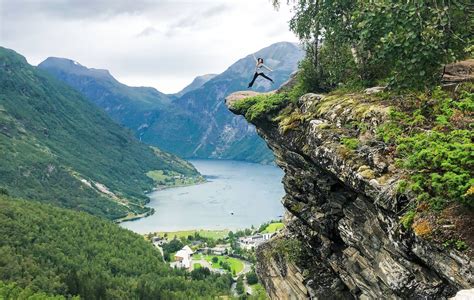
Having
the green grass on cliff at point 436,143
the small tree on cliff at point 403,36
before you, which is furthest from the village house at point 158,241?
the green grass on cliff at point 436,143

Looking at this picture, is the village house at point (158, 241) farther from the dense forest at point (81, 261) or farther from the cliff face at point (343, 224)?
the cliff face at point (343, 224)

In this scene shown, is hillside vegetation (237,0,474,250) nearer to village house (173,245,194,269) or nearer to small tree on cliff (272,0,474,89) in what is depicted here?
small tree on cliff (272,0,474,89)

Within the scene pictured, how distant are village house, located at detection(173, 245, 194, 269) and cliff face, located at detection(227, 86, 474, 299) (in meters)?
104

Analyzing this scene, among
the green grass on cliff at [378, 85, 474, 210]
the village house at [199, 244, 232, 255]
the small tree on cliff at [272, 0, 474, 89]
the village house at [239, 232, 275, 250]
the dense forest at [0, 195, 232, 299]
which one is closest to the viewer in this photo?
the green grass on cliff at [378, 85, 474, 210]

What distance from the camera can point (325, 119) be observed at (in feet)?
59.3

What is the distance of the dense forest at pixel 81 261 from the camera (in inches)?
3159

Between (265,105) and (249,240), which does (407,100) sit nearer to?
(265,105)

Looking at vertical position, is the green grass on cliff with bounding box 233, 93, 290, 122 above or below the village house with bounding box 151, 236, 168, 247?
above

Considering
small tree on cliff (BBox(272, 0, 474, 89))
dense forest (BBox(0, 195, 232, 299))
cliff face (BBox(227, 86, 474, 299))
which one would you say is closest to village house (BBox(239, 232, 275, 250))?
dense forest (BBox(0, 195, 232, 299))

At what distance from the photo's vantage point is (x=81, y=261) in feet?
341

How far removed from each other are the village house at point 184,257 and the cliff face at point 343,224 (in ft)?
341

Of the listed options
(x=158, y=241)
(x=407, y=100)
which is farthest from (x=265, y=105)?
(x=158, y=241)

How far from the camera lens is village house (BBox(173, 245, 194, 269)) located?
412 feet

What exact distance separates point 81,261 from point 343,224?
323 ft
